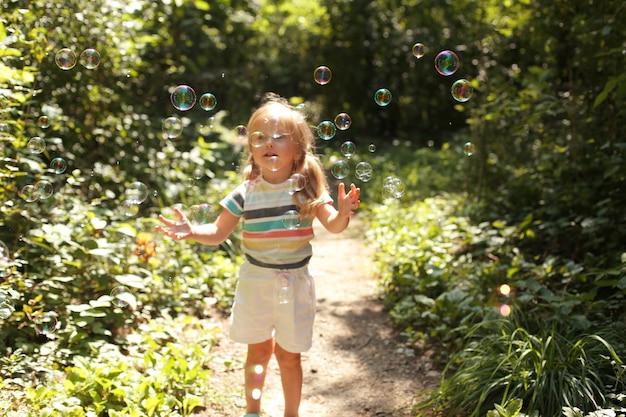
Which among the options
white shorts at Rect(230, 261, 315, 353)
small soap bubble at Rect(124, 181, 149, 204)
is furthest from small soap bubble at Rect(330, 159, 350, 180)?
small soap bubble at Rect(124, 181, 149, 204)

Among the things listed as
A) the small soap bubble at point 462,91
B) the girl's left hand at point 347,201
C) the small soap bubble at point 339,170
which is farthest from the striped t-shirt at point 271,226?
the small soap bubble at point 462,91

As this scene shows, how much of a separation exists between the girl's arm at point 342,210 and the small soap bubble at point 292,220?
128 mm

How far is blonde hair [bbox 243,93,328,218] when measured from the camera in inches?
113

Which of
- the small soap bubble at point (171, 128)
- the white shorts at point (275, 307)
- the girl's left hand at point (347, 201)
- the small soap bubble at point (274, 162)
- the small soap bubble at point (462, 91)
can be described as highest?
the small soap bubble at point (462, 91)

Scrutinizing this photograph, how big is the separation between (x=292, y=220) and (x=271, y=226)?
0.12 m

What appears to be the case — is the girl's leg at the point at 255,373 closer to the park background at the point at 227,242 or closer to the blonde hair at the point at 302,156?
→ the park background at the point at 227,242

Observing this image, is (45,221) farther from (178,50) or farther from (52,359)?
(178,50)

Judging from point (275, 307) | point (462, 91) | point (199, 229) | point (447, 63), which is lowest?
point (275, 307)

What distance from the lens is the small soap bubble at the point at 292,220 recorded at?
9.32 ft

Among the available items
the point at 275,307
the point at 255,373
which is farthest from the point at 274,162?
the point at 255,373

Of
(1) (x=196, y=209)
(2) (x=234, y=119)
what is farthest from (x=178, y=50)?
(1) (x=196, y=209)

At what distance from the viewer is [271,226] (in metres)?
2.88

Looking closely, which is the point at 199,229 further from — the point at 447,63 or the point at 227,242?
the point at 227,242

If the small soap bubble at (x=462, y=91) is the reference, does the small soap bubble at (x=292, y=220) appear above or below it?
below
